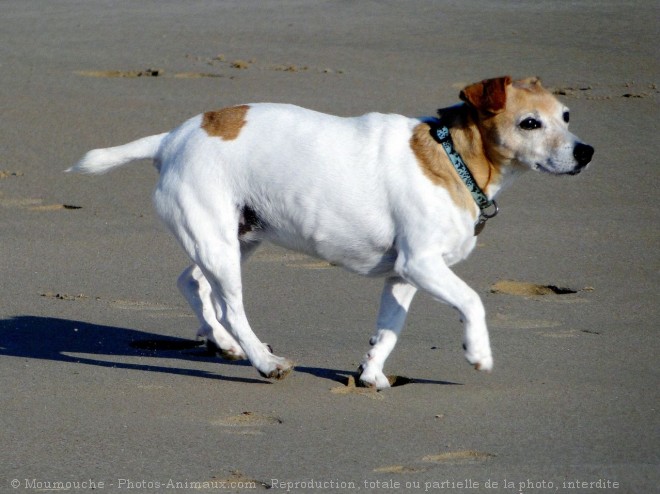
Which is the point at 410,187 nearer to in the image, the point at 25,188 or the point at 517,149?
the point at 517,149

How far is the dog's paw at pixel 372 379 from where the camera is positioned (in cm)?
603

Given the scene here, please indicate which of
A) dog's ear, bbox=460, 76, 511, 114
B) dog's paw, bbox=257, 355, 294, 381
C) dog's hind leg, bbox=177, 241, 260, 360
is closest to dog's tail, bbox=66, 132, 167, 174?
dog's hind leg, bbox=177, 241, 260, 360

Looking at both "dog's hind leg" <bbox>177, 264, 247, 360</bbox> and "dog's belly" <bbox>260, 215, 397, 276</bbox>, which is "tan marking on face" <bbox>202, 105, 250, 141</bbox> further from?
"dog's hind leg" <bbox>177, 264, 247, 360</bbox>

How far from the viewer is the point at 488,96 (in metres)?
5.93

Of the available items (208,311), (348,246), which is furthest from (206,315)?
(348,246)

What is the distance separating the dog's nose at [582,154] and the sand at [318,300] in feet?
3.53

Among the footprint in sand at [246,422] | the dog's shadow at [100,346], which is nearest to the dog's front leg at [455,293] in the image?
the dog's shadow at [100,346]

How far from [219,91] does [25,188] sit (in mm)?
2893

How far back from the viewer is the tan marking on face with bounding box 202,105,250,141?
6.25 meters

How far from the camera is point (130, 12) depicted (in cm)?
1568

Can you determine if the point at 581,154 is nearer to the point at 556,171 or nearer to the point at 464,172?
the point at 556,171

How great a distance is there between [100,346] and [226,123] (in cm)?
149

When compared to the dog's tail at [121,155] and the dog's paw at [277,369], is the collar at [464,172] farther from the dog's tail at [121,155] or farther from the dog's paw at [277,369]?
the dog's tail at [121,155]

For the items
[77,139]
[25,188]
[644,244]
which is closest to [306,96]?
[77,139]
